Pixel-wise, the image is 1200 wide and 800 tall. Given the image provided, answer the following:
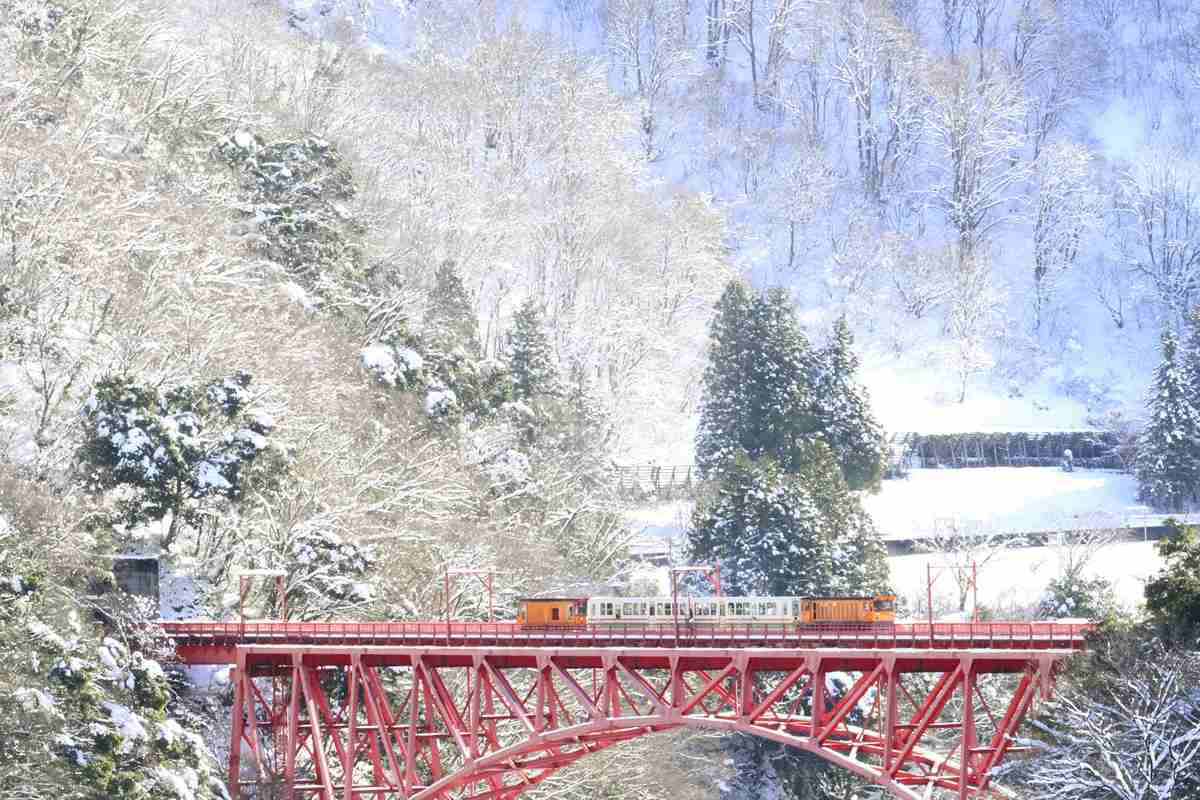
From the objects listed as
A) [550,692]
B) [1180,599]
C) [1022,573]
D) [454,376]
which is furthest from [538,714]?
[1022,573]

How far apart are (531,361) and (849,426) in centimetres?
1412

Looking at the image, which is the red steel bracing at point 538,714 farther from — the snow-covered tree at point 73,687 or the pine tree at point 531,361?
the pine tree at point 531,361

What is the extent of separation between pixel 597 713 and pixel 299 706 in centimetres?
1257

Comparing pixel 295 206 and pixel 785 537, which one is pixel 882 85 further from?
pixel 785 537

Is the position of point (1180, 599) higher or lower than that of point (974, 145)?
lower

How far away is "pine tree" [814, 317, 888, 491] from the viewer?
103 m

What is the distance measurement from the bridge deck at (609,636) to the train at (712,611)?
12.0 inches

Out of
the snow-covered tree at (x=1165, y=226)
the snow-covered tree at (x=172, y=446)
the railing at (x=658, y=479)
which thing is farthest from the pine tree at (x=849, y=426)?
the snow-covered tree at (x=172, y=446)

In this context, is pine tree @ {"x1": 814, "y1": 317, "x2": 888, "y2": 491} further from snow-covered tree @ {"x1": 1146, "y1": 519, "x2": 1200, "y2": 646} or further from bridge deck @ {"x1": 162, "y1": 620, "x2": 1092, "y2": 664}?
snow-covered tree @ {"x1": 1146, "y1": 519, "x2": 1200, "y2": 646}

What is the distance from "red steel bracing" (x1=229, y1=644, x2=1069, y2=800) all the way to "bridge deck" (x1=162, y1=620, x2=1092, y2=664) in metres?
0.83

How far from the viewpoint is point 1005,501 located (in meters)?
106

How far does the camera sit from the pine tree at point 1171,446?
344ft

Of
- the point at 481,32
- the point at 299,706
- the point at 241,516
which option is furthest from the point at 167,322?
the point at 481,32

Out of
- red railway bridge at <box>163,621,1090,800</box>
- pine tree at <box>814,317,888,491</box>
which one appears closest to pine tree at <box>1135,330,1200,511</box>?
pine tree at <box>814,317,888,491</box>
